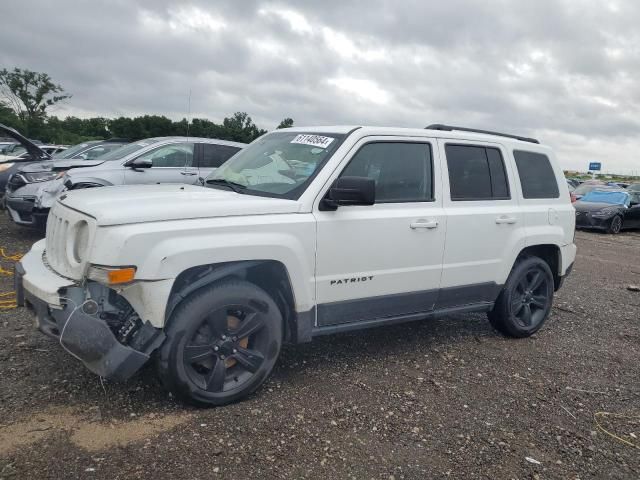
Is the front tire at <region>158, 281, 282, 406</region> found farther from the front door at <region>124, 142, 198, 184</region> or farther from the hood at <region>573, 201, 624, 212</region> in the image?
the hood at <region>573, 201, 624, 212</region>

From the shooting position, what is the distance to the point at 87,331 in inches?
117

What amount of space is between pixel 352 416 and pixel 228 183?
1975mm

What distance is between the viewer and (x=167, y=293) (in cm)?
312

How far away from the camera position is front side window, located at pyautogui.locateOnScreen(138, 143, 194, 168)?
8938mm

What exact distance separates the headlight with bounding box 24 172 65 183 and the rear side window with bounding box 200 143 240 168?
7.29 ft

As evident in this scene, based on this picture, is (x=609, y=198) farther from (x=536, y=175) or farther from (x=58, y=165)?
(x=58, y=165)

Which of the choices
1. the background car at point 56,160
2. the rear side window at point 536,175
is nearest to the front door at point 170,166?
the background car at point 56,160

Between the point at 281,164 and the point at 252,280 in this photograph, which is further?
the point at 281,164

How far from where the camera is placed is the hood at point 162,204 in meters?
3.13

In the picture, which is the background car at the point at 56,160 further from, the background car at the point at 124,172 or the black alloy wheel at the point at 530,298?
the black alloy wheel at the point at 530,298

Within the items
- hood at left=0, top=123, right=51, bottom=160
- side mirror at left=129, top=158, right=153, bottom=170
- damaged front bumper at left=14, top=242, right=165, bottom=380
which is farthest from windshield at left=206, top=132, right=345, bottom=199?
hood at left=0, top=123, right=51, bottom=160

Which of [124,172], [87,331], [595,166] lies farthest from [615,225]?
[595,166]

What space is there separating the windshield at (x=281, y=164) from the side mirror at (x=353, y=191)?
0.28 metres

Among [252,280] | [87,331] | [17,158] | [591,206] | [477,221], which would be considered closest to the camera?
[87,331]
